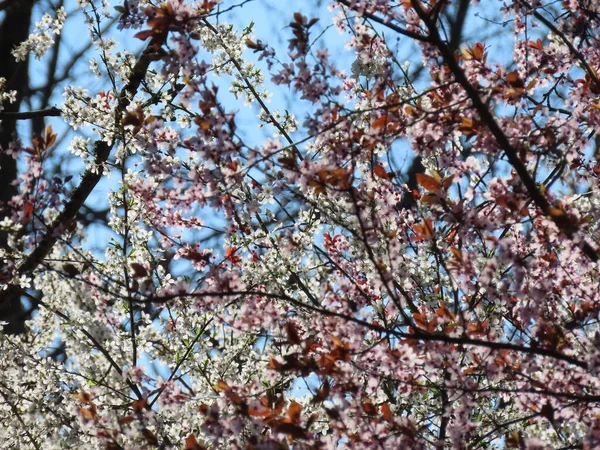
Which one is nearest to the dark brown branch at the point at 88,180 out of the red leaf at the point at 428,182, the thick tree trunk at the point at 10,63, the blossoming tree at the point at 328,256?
the blossoming tree at the point at 328,256

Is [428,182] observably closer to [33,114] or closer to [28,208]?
[28,208]

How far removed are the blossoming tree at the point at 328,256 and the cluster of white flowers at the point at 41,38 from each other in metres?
0.02

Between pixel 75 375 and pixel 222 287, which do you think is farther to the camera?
pixel 75 375

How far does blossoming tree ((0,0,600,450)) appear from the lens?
252 cm

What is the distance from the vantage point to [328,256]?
306 cm

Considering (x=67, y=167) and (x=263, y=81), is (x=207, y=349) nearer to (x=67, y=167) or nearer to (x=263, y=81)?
(x=263, y=81)

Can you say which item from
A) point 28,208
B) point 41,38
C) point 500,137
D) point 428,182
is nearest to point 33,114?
point 41,38

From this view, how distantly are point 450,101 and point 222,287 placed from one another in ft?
4.22

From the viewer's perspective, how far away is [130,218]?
3.81m

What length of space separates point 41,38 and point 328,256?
8.09 ft


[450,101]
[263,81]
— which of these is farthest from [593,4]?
[263,81]

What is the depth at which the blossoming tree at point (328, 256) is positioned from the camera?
2.52 metres

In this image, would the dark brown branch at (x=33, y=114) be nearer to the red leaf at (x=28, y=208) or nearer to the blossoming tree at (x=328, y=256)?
the blossoming tree at (x=328, y=256)

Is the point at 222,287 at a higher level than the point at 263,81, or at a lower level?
lower
